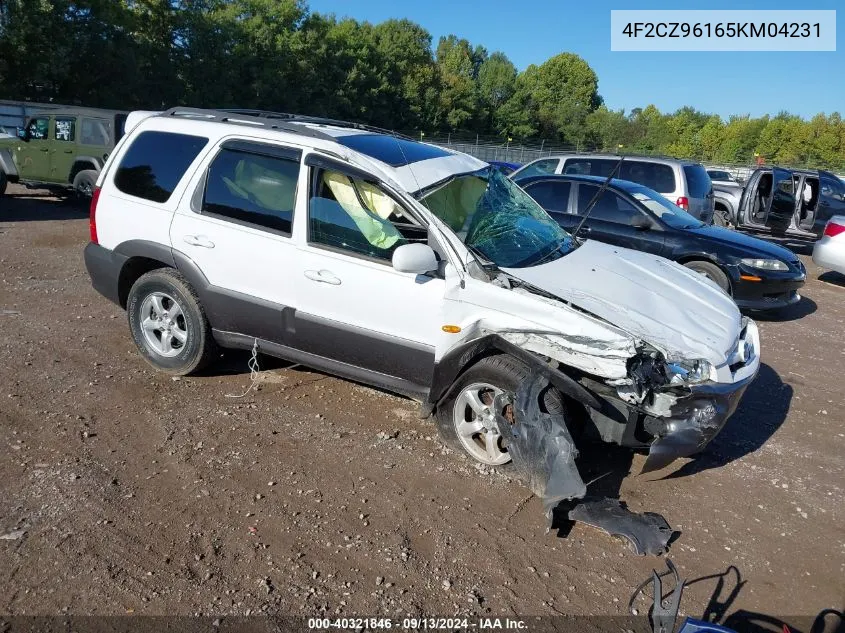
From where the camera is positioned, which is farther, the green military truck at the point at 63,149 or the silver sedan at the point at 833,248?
the green military truck at the point at 63,149

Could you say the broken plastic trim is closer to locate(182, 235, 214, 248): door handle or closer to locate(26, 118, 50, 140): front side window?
locate(182, 235, 214, 248): door handle

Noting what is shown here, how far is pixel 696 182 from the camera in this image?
35.8 feet

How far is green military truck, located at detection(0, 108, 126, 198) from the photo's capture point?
12.5 m

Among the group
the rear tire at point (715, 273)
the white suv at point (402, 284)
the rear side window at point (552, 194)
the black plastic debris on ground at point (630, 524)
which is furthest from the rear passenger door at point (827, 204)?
the black plastic debris on ground at point (630, 524)

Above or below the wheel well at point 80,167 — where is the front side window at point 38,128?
above

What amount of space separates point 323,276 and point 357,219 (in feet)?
1.41

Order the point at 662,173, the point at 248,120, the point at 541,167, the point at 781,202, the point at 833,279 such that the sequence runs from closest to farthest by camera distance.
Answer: the point at 248,120
the point at 662,173
the point at 833,279
the point at 541,167
the point at 781,202

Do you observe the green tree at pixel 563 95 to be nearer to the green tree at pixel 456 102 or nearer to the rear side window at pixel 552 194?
the green tree at pixel 456 102

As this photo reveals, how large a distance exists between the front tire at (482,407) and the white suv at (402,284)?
0.01m

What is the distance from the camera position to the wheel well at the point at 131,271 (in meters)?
5.13

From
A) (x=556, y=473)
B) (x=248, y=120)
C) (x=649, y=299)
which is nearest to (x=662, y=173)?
(x=649, y=299)

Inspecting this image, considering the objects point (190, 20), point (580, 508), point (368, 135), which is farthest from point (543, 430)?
point (190, 20)

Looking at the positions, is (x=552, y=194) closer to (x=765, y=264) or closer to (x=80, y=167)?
(x=765, y=264)

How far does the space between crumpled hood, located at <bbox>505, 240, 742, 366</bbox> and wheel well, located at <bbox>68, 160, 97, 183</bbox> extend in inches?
434
